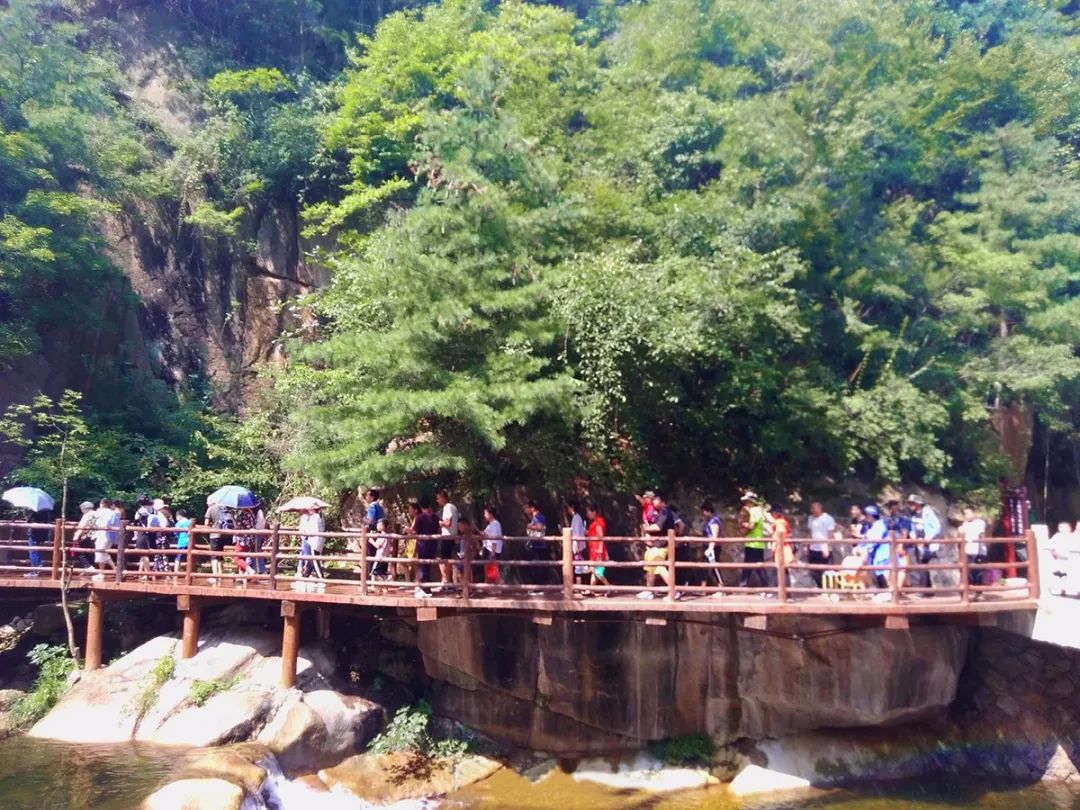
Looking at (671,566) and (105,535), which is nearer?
(671,566)

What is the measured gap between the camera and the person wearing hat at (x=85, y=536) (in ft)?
49.5

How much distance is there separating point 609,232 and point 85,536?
1247 cm

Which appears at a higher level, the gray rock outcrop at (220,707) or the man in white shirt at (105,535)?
the man in white shirt at (105,535)

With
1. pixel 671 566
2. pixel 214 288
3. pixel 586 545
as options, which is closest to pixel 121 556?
pixel 586 545

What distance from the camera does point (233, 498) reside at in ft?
50.0

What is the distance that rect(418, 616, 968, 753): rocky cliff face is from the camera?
13.5 meters

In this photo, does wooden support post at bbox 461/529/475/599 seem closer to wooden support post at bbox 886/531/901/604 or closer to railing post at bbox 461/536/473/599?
railing post at bbox 461/536/473/599

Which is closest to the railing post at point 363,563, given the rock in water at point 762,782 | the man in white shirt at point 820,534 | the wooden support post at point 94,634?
the wooden support post at point 94,634

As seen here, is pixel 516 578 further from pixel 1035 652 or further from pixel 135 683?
pixel 1035 652

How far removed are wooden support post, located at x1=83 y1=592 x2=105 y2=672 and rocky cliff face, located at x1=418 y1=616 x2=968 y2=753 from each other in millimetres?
6406

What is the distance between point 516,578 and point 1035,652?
959 centimetres

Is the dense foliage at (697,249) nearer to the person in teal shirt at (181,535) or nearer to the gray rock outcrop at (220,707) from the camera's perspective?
the person in teal shirt at (181,535)

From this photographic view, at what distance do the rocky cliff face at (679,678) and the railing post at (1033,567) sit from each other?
2080 mm

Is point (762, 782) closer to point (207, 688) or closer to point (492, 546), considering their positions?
point (492, 546)
